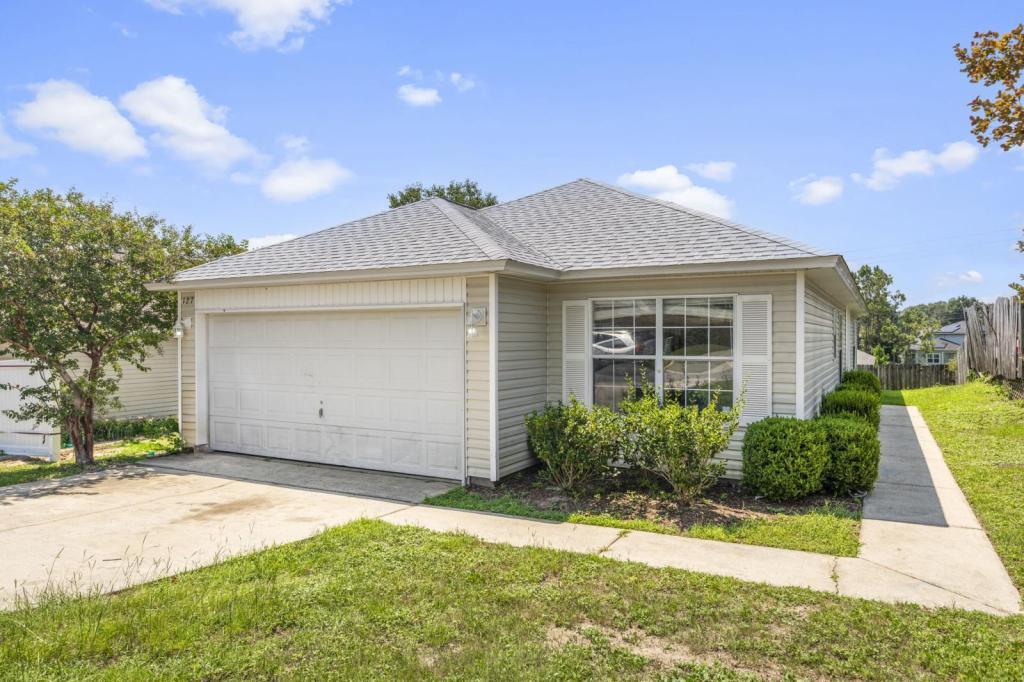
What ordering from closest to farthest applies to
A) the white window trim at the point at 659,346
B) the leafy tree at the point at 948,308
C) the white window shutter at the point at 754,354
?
the white window shutter at the point at 754,354 < the white window trim at the point at 659,346 < the leafy tree at the point at 948,308

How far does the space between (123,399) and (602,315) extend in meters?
12.1

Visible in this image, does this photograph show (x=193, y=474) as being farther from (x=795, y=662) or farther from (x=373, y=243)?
(x=795, y=662)

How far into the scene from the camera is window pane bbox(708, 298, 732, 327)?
7.91 m

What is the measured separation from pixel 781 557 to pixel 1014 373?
14587 mm

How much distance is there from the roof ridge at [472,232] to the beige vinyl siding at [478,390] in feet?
1.24

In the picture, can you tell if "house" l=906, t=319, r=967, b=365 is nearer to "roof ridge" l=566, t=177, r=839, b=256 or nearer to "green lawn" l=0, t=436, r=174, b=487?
"roof ridge" l=566, t=177, r=839, b=256

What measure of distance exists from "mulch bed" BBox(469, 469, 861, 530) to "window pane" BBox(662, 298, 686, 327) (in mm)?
2063

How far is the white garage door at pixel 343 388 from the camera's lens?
822 cm

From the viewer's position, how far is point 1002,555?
5199 millimetres

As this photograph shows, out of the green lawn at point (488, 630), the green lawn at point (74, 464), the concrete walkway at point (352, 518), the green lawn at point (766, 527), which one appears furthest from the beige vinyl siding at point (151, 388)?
the green lawn at point (488, 630)

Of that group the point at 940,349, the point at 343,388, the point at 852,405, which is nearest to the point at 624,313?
the point at 343,388

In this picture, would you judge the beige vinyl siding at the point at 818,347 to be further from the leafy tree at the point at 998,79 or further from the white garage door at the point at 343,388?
the white garage door at the point at 343,388

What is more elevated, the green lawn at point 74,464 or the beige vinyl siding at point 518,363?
the beige vinyl siding at point 518,363

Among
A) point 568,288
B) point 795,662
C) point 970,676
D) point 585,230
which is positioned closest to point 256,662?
point 795,662
